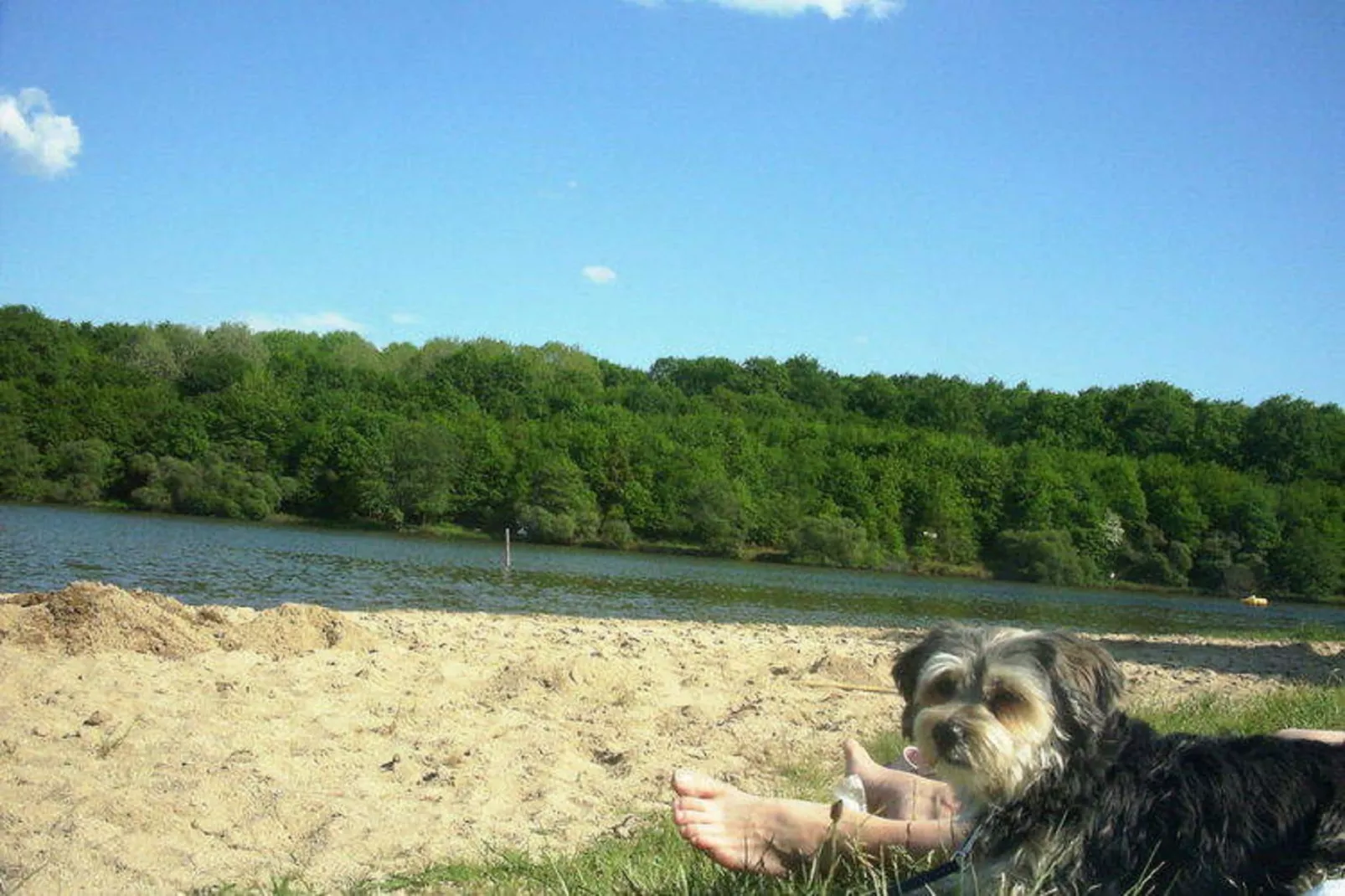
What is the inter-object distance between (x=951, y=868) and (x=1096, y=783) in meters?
0.45

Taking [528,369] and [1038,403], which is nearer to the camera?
[528,369]

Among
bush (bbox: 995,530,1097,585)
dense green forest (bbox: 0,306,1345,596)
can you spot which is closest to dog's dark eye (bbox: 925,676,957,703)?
dense green forest (bbox: 0,306,1345,596)

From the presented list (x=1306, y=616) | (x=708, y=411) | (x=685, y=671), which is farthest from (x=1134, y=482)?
(x=685, y=671)

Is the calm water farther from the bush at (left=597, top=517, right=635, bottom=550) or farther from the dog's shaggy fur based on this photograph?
the dog's shaggy fur

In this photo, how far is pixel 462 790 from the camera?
6559 mm

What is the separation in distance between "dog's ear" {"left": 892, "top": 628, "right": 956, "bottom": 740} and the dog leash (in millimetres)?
304

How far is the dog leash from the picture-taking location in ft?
10.1

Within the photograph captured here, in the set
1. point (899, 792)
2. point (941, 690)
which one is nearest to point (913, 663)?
point (941, 690)

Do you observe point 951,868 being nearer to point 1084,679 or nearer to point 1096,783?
point 1096,783

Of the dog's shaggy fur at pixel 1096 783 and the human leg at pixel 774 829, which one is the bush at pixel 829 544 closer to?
the human leg at pixel 774 829

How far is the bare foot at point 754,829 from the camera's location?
348 cm

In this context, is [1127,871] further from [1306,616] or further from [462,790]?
[1306,616]

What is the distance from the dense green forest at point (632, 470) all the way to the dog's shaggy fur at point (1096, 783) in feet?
202

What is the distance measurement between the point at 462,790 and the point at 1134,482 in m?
78.7
